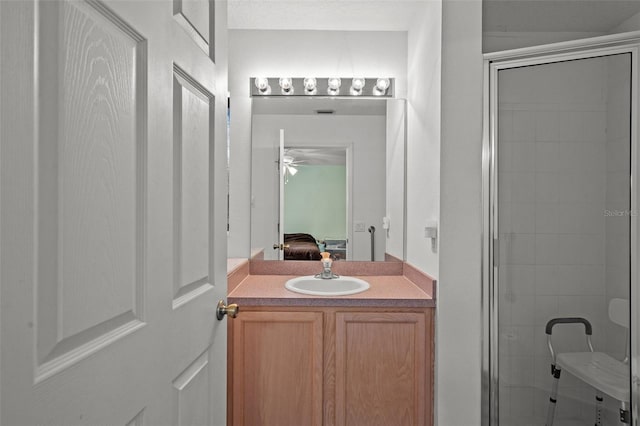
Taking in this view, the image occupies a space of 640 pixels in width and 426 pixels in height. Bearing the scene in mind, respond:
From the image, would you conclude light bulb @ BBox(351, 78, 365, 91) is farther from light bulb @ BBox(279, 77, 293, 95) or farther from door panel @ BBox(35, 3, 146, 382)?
door panel @ BBox(35, 3, 146, 382)

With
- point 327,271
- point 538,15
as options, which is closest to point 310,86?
point 327,271

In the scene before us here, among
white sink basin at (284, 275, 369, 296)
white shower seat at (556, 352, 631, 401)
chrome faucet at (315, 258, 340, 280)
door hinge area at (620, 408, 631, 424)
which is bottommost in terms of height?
door hinge area at (620, 408, 631, 424)

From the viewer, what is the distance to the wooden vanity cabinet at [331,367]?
6.21 feet

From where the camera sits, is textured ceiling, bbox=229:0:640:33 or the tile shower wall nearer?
the tile shower wall

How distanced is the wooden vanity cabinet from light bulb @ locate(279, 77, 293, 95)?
1.34 m

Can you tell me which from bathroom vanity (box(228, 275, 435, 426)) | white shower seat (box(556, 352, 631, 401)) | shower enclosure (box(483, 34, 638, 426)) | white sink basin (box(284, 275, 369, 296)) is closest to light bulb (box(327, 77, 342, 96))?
shower enclosure (box(483, 34, 638, 426))

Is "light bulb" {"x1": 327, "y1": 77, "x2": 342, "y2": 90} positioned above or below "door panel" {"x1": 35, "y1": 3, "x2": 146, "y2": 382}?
above

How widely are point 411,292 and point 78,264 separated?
1669 millimetres

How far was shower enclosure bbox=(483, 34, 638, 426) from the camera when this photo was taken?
5.00 ft

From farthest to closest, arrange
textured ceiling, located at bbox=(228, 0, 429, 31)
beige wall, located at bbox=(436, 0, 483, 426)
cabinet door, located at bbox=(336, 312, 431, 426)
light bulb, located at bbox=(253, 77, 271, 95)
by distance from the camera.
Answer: light bulb, located at bbox=(253, 77, 271, 95) < textured ceiling, located at bbox=(228, 0, 429, 31) < cabinet door, located at bbox=(336, 312, 431, 426) < beige wall, located at bbox=(436, 0, 483, 426)

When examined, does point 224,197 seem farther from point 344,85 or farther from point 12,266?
point 344,85

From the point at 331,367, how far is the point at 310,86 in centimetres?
163

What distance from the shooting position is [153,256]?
790 mm

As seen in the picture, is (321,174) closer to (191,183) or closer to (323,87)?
(323,87)
